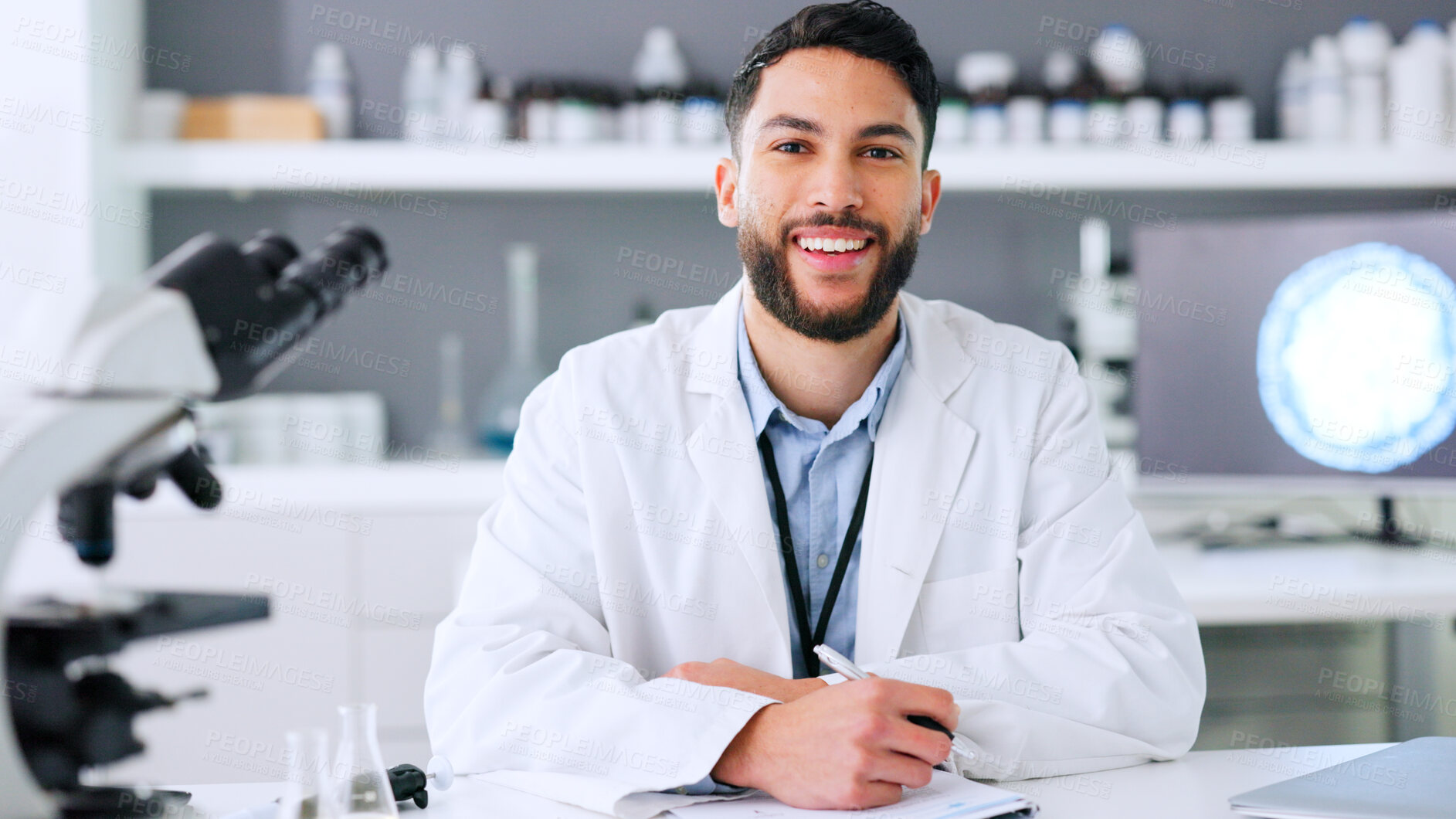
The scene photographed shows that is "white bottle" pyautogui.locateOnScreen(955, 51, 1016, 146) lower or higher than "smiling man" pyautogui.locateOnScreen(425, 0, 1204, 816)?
higher

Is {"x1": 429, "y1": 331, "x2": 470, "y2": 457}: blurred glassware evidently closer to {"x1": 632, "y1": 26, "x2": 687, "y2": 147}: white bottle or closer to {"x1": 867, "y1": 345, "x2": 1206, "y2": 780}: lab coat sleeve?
{"x1": 632, "y1": 26, "x2": 687, "y2": 147}: white bottle

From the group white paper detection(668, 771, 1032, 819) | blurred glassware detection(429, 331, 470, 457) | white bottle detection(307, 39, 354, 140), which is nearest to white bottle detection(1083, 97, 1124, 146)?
blurred glassware detection(429, 331, 470, 457)

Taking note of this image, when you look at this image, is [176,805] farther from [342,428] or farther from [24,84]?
[24,84]

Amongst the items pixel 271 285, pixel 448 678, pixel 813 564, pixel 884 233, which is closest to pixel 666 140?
pixel 884 233

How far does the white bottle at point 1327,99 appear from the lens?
2516 mm

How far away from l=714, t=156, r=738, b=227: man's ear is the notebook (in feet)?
2.96

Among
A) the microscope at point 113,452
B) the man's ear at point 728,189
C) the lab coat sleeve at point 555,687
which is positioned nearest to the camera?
the microscope at point 113,452

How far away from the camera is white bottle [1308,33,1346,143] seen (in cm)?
252

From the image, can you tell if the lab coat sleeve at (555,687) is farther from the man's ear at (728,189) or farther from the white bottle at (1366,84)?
the white bottle at (1366,84)

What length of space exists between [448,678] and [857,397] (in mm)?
613

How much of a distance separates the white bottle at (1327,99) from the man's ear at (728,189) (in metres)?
1.67

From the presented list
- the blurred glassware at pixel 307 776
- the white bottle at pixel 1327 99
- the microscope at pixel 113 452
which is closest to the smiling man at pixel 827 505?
the blurred glassware at pixel 307 776

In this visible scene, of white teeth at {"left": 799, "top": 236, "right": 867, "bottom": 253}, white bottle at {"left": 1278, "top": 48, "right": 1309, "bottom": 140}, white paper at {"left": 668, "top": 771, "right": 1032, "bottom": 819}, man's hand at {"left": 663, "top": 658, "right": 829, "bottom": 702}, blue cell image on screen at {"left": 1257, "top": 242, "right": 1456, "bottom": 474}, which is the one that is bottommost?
white paper at {"left": 668, "top": 771, "right": 1032, "bottom": 819}

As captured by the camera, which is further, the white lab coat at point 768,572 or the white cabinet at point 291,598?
the white cabinet at point 291,598
